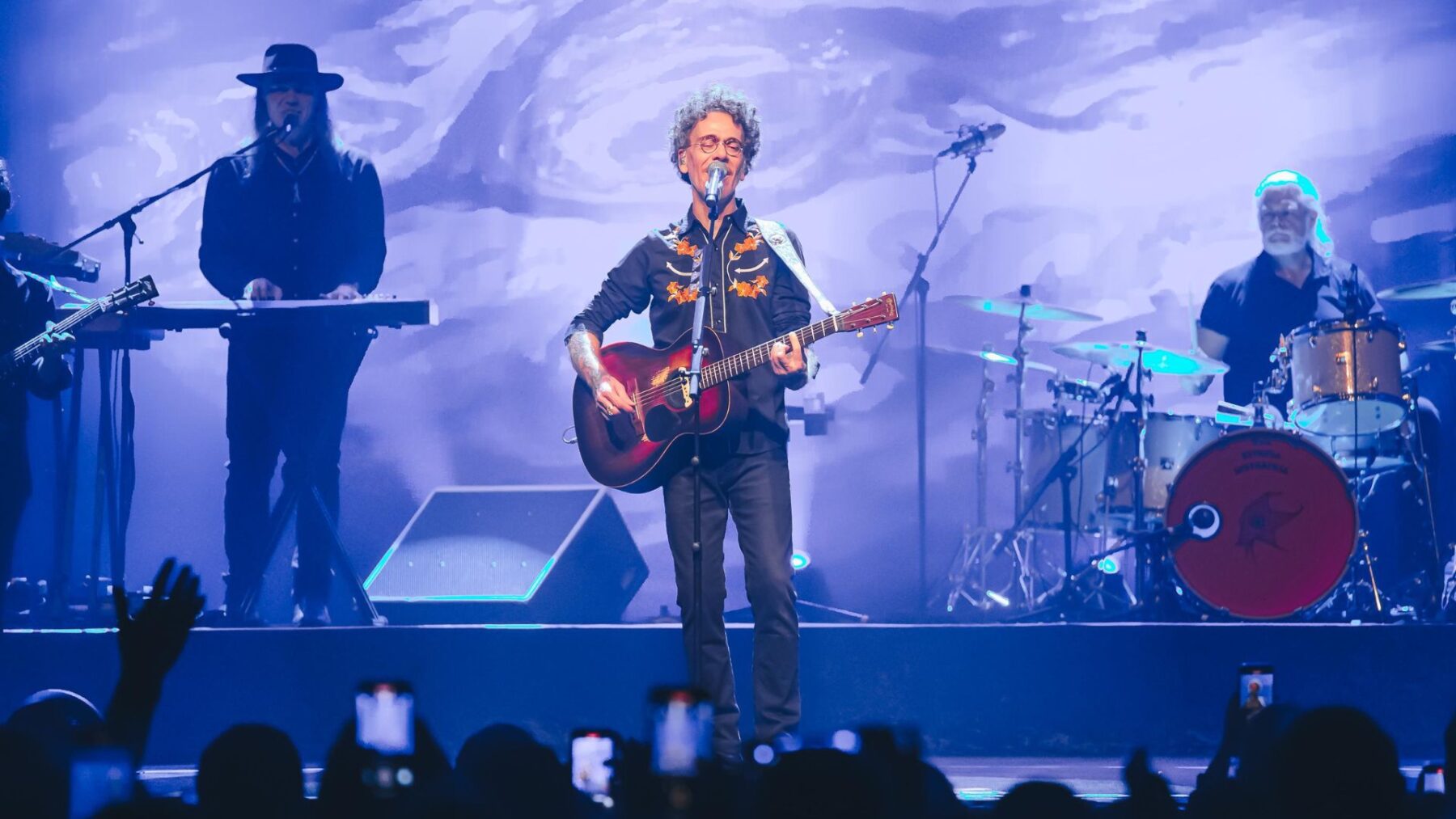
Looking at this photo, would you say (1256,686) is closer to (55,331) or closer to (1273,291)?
(55,331)

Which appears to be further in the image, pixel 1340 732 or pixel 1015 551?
pixel 1015 551

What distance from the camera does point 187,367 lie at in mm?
9234

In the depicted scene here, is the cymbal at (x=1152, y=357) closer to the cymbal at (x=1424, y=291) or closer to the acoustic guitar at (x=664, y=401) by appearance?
the cymbal at (x=1424, y=291)

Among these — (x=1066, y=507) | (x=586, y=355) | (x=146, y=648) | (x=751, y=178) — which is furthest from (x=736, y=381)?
(x=751, y=178)

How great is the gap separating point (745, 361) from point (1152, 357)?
11.1 ft

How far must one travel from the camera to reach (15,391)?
6.36 metres

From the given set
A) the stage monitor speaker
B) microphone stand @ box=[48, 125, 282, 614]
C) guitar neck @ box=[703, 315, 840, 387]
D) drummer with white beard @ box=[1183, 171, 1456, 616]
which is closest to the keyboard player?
microphone stand @ box=[48, 125, 282, 614]

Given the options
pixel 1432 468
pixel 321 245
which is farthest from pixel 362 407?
pixel 1432 468

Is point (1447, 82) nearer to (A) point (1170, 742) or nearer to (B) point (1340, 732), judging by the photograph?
(A) point (1170, 742)

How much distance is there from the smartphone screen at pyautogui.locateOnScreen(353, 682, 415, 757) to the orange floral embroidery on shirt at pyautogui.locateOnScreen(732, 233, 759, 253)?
2.89 meters

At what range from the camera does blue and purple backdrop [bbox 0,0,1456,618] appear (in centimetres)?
888

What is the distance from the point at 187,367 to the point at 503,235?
86.0 inches

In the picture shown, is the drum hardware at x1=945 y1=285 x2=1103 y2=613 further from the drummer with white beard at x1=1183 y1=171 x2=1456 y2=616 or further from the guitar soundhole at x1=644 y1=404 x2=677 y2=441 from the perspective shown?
the guitar soundhole at x1=644 y1=404 x2=677 y2=441

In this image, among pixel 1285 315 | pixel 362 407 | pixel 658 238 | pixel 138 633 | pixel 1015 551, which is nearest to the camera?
pixel 138 633
